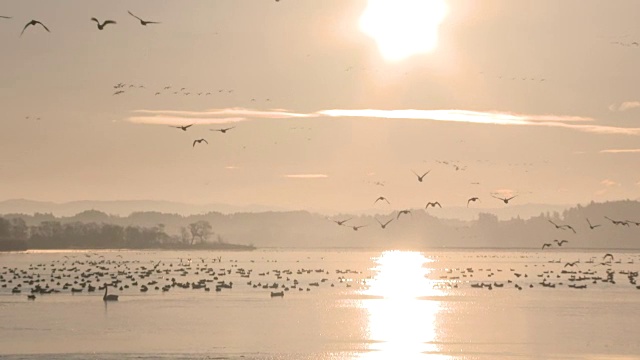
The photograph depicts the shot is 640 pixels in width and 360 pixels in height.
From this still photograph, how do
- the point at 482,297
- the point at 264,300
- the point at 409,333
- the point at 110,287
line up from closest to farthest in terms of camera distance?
the point at 409,333, the point at 264,300, the point at 482,297, the point at 110,287

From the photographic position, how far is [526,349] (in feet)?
198

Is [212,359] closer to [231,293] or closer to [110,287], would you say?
[231,293]

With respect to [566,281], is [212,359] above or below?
below

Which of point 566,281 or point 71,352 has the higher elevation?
point 566,281

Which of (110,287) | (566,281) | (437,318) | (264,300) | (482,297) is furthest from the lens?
(566,281)

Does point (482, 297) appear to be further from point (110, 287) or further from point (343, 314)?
point (110, 287)

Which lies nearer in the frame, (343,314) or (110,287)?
(343,314)

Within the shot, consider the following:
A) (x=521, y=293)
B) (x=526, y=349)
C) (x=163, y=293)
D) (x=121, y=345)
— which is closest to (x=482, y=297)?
(x=521, y=293)

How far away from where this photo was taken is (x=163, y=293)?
10544cm

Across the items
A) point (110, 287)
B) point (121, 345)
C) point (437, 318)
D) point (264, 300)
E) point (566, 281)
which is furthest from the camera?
point (566, 281)

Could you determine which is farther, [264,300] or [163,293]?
[163,293]

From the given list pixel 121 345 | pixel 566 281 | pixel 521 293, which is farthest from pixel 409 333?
pixel 566 281

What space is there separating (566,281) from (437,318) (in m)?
61.6

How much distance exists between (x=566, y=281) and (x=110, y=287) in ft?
190
